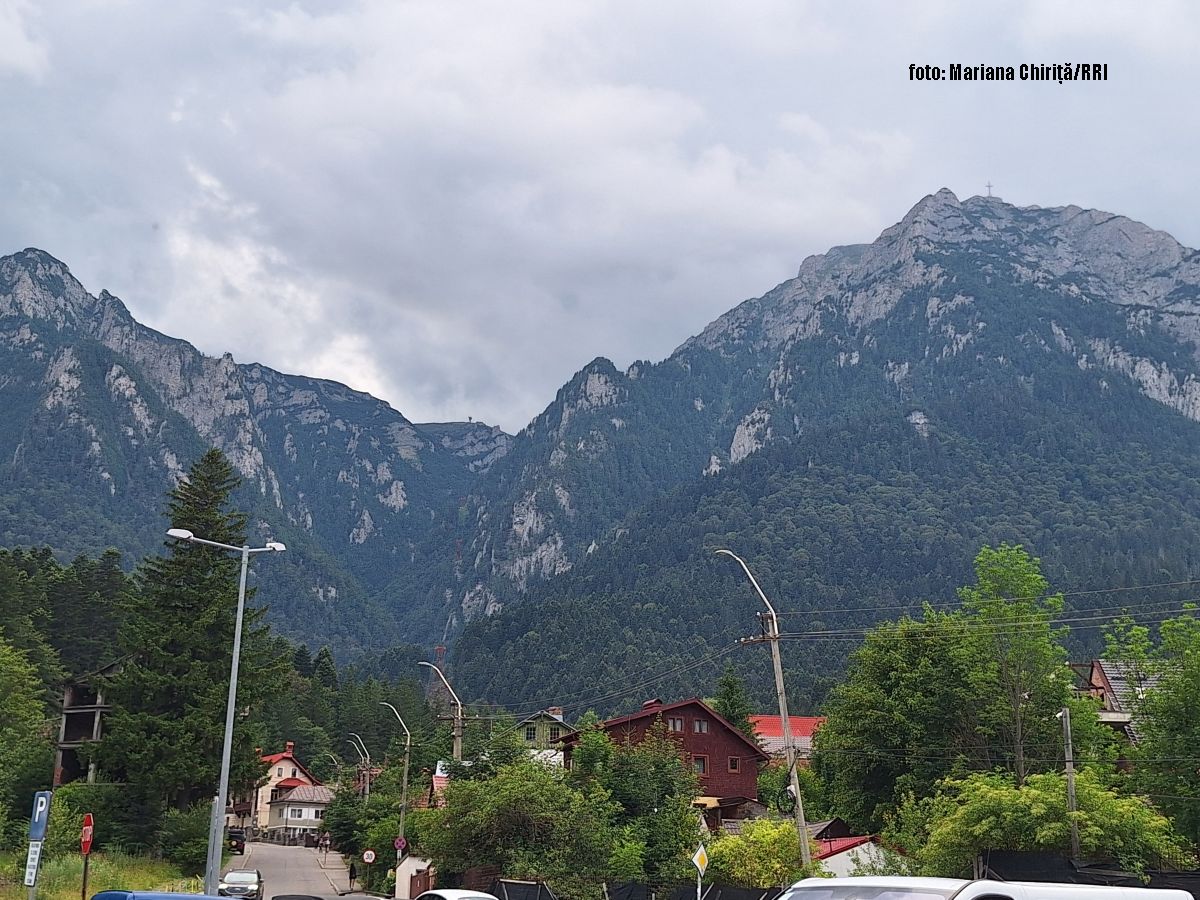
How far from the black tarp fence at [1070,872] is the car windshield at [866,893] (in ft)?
60.3

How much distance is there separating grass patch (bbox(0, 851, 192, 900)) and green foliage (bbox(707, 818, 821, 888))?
1726 cm

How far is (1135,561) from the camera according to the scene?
185m

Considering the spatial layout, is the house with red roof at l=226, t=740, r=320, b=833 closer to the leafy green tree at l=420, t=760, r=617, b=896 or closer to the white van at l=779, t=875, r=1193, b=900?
the leafy green tree at l=420, t=760, r=617, b=896

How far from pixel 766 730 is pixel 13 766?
8898 centimetres

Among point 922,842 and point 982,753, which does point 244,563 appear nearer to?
point 922,842

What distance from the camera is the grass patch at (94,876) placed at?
101 feet

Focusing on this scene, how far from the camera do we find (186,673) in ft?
163

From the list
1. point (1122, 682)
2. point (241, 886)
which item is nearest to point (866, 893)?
point (241, 886)

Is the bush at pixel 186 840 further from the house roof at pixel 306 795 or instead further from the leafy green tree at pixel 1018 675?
the house roof at pixel 306 795

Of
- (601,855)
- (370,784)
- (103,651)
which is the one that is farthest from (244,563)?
(103,651)

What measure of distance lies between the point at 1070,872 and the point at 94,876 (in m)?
28.1

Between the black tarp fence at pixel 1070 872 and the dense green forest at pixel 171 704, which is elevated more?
the dense green forest at pixel 171 704

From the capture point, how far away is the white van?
10570mm

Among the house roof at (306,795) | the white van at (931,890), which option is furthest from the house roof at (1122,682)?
the house roof at (306,795)
